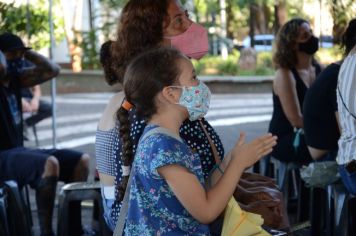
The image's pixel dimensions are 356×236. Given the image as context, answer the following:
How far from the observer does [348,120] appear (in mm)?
3385

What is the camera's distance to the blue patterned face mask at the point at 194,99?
2223mm

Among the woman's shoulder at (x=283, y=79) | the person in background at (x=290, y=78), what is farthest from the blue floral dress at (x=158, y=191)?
the woman's shoulder at (x=283, y=79)

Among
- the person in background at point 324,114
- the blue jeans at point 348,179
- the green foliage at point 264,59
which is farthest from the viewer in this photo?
the green foliage at point 264,59

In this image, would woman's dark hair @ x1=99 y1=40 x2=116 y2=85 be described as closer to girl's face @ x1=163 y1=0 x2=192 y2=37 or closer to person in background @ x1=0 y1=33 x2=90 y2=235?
girl's face @ x1=163 y1=0 x2=192 y2=37

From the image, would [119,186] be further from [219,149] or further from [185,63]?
[185,63]

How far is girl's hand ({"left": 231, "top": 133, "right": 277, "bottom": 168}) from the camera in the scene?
7.24ft

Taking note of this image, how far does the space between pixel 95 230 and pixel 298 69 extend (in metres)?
1.84

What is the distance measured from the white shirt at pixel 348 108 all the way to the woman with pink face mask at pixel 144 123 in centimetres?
81

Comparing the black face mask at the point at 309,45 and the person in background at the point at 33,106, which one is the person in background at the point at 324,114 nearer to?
the black face mask at the point at 309,45

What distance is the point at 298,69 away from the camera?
5.03m

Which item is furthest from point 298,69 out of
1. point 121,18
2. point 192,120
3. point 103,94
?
point 103,94

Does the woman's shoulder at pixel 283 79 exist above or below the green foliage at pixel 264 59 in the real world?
above

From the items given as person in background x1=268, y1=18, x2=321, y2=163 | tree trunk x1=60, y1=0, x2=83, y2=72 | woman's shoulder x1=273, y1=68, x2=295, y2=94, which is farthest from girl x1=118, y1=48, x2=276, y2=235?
tree trunk x1=60, y1=0, x2=83, y2=72

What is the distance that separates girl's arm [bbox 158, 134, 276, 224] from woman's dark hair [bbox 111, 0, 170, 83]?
64cm
